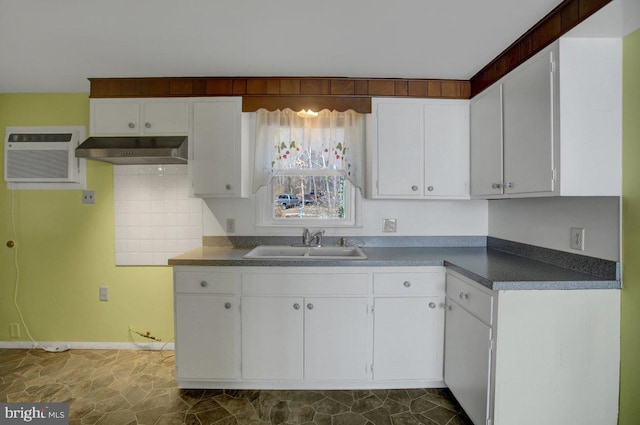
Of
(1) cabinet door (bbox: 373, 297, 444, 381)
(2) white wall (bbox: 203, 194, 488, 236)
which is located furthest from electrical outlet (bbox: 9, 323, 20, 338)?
(1) cabinet door (bbox: 373, 297, 444, 381)

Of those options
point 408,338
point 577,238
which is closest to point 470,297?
point 408,338

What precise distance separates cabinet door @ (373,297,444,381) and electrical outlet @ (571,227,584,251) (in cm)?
80

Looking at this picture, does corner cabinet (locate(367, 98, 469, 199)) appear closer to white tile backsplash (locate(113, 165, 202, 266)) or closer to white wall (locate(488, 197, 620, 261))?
white wall (locate(488, 197, 620, 261))

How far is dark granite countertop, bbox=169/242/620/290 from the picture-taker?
1479 mm

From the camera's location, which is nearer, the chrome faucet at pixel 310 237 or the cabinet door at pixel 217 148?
the cabinet door at pixel 217 148

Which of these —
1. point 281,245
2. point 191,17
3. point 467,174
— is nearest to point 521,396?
point 467,174

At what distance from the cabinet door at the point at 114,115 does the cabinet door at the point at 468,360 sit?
8.35ft

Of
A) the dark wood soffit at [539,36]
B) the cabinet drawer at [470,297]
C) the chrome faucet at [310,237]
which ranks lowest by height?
the cabinet drawer at [470,297]

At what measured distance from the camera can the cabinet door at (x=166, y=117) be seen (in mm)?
2277

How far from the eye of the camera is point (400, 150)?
2314 millimetres

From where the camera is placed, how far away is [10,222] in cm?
266

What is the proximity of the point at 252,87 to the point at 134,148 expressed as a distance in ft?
3.05

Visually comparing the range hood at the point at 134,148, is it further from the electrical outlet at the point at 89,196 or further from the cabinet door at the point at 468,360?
the cabinet door at the point at 468,360

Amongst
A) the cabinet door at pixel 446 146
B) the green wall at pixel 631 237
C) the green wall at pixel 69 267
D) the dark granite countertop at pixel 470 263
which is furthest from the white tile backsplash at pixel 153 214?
the green wall at pixel 631 237
